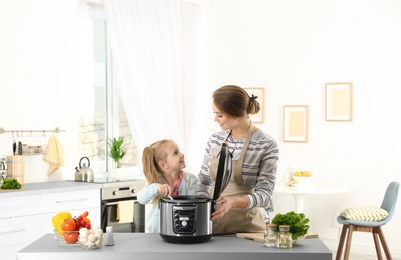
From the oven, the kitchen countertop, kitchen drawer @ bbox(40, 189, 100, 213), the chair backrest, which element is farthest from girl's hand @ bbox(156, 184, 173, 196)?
the chair backrest

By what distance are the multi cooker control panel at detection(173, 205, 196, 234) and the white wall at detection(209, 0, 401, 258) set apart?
→ 403 cm

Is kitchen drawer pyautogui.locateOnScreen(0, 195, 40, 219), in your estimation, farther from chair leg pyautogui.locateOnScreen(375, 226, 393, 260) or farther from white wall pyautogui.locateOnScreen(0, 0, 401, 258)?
chair leg pyautogui.locateOnScreen(375, 226, 393, 260)

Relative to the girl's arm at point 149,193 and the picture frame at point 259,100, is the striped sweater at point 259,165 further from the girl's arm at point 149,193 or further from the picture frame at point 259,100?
the picture frame at point 259,100

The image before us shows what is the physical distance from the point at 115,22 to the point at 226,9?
1.59m

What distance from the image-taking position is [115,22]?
20.9ft

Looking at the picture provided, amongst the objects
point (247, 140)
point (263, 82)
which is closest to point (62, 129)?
point (263, 82)

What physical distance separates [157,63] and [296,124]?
159 cm

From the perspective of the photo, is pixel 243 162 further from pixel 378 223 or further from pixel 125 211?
pixel 378 223

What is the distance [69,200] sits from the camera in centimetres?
530

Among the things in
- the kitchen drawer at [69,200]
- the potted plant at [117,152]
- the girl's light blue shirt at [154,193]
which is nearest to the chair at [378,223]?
the potted plant at [117,152]

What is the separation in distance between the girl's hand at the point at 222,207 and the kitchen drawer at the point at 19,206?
2.21 m

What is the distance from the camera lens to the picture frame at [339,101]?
6.80 m

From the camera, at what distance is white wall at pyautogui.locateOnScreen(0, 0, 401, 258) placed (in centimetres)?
570

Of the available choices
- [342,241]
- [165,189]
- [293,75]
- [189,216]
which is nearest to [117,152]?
[293,75]
